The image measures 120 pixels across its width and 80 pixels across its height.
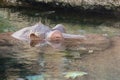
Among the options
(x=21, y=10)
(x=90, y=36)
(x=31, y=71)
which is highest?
(x=31, y=71)

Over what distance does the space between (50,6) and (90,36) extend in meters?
1.78

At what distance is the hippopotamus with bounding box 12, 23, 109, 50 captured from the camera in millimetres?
4734

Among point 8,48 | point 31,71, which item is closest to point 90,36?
point 8,48

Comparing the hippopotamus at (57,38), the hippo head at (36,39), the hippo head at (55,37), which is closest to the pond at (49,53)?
the hippopotamus at (57,38)

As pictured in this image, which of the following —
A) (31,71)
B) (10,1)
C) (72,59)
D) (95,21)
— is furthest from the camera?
(10,1)

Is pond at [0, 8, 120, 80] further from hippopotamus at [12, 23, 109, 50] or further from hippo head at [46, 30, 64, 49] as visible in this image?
hippo head at [46, 30, 64, 49]

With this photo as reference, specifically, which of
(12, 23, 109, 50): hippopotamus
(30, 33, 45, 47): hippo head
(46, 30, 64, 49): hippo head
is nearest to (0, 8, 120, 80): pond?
(12, 23, 109, 50): hippopotamus

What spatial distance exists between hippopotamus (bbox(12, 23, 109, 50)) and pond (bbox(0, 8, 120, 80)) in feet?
1.00

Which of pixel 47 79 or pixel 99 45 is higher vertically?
pixel 47 79

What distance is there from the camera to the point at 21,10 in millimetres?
6914

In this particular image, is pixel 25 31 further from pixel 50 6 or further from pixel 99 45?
pixel 50 6

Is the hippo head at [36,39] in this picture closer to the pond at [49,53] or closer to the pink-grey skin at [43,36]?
the pink-grey skin at [43,36]

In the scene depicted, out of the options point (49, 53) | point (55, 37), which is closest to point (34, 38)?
point (55, 37)

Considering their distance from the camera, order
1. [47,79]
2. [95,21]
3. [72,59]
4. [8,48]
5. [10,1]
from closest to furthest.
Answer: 1. [47,79]
2. [72,59]
3. [8,48]
4. [95,21]
5. [10,1]
